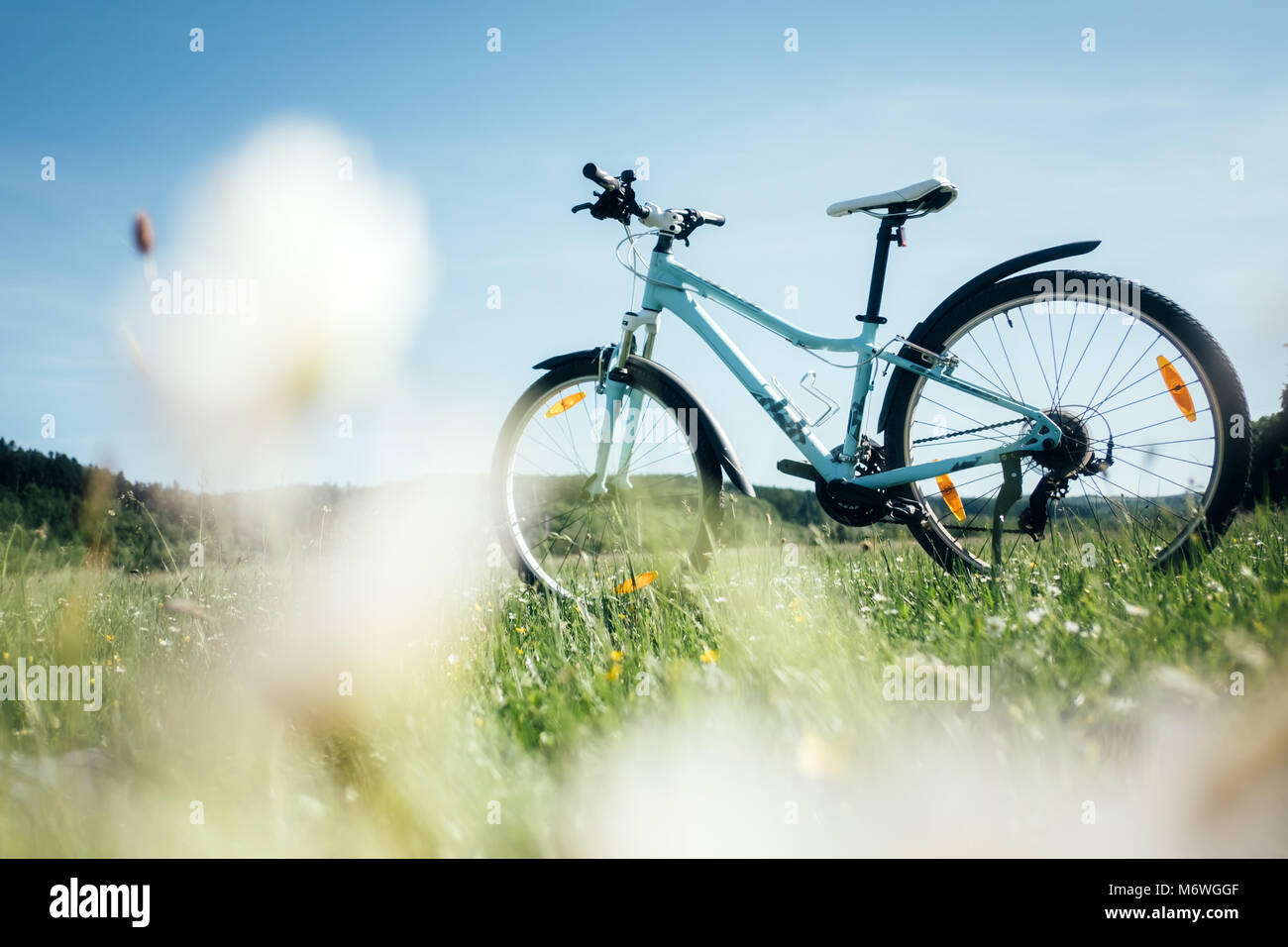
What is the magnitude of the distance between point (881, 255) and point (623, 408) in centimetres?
148

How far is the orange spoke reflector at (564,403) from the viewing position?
438 cm

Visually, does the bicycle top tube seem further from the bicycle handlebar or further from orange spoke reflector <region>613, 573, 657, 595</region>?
orange spoke reflector <region>613, 573, 657, 595</region>

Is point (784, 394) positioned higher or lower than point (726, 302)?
lower

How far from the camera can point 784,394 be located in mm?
3758

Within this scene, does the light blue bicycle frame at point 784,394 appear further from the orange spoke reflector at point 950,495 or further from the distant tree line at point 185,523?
the distant tree line at point 185,523

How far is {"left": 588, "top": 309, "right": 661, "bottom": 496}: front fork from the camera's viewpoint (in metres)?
4.10

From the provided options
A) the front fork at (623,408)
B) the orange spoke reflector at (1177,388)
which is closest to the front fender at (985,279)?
the orange spoke reflector at (1177,388)

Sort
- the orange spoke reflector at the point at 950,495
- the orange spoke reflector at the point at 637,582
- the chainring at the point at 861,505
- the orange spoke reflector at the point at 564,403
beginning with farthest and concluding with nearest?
the orange spoke reflector at the point at 564,403, the chainring at the point at 861,505, the orange spoke reflector at the point at 950,495, the orange spoke reflector at the point at 637,582

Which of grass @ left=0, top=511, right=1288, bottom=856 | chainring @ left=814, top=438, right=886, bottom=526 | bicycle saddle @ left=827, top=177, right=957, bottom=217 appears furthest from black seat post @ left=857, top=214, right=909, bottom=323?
grass @ left=0, top=511, right=1288, bottom=856

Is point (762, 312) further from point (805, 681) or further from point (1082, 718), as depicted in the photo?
point (1082, 718)

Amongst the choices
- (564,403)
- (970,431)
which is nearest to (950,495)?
(970,431)

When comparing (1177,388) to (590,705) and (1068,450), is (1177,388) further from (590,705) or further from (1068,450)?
(590,705)

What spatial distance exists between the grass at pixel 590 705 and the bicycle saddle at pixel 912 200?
1.63 m
